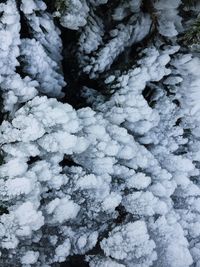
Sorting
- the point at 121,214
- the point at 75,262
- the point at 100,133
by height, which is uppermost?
the point at 100,133

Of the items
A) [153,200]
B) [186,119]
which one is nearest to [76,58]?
[186,119]

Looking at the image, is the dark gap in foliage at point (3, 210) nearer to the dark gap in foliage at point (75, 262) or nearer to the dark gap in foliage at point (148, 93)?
the dark gap in foliage at point (75, 262)

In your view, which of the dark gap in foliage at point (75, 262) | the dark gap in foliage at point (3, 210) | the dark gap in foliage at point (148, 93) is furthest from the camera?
the dark gap in foliage at point (148, 93)

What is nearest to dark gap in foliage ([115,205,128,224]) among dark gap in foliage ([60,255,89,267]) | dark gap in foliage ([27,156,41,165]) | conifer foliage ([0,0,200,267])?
conifer foliage ([0,0,200,267])

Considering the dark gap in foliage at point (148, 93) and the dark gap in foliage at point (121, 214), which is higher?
the dark gap in foliage at point (148, 93)

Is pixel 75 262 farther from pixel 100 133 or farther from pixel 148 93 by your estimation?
pixel 148 93

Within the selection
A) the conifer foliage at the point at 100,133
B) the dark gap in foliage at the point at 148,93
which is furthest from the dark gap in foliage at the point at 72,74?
the dark gap in foliage at the point at 148,93

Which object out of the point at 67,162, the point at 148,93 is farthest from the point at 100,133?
the point at 148,93

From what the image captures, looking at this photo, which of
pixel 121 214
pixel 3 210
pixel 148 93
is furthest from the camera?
pixel 148 93
